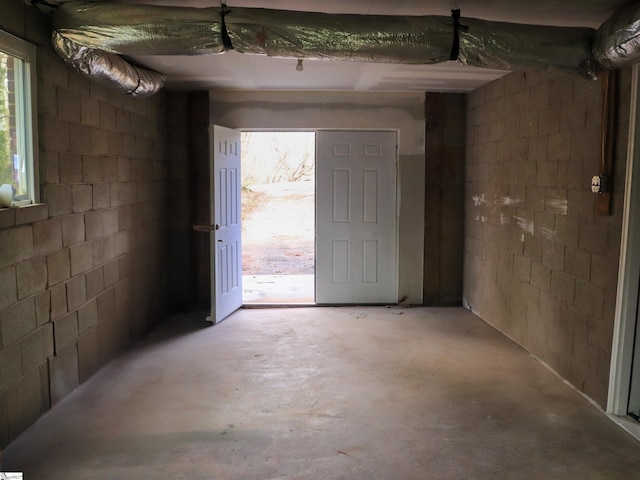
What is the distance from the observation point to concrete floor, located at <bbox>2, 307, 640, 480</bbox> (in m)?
2.92

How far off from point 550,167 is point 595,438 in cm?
208

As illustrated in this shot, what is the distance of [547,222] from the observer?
446 centimetres

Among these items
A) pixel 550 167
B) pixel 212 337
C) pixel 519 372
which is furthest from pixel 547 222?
pixel 212 337

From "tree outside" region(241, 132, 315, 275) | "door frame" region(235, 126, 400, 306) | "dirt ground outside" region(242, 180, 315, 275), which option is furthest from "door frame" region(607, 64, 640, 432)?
"tree outside" region(241, 132, 315, 275)

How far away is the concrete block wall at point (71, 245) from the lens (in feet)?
10.4

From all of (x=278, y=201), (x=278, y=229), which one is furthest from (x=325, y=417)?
(x=278, y=201)

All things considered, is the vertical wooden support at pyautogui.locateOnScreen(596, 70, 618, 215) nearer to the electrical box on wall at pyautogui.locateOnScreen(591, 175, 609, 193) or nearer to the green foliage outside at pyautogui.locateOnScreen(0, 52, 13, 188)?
the electrical box on wall at pyautogui.locateOnScreen(591, 175, 609, 193)

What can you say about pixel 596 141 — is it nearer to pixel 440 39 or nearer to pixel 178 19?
pixel 440 39

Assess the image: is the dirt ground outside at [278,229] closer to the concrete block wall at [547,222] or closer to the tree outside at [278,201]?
the tree outside at [278,201]

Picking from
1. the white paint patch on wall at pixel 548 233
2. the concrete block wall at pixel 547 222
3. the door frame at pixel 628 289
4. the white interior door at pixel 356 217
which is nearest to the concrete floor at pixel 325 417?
the door frame at pixel 628 289

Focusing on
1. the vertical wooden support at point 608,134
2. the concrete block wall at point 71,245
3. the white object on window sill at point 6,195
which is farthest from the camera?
the vertical wooden support at point 608,134

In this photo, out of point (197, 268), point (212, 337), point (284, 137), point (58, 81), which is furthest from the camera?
point (284, 137)

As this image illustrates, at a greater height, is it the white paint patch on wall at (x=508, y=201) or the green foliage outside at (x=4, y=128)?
the green foliage outside at (x=4, y=128)

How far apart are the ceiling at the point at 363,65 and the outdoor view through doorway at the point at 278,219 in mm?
2543
